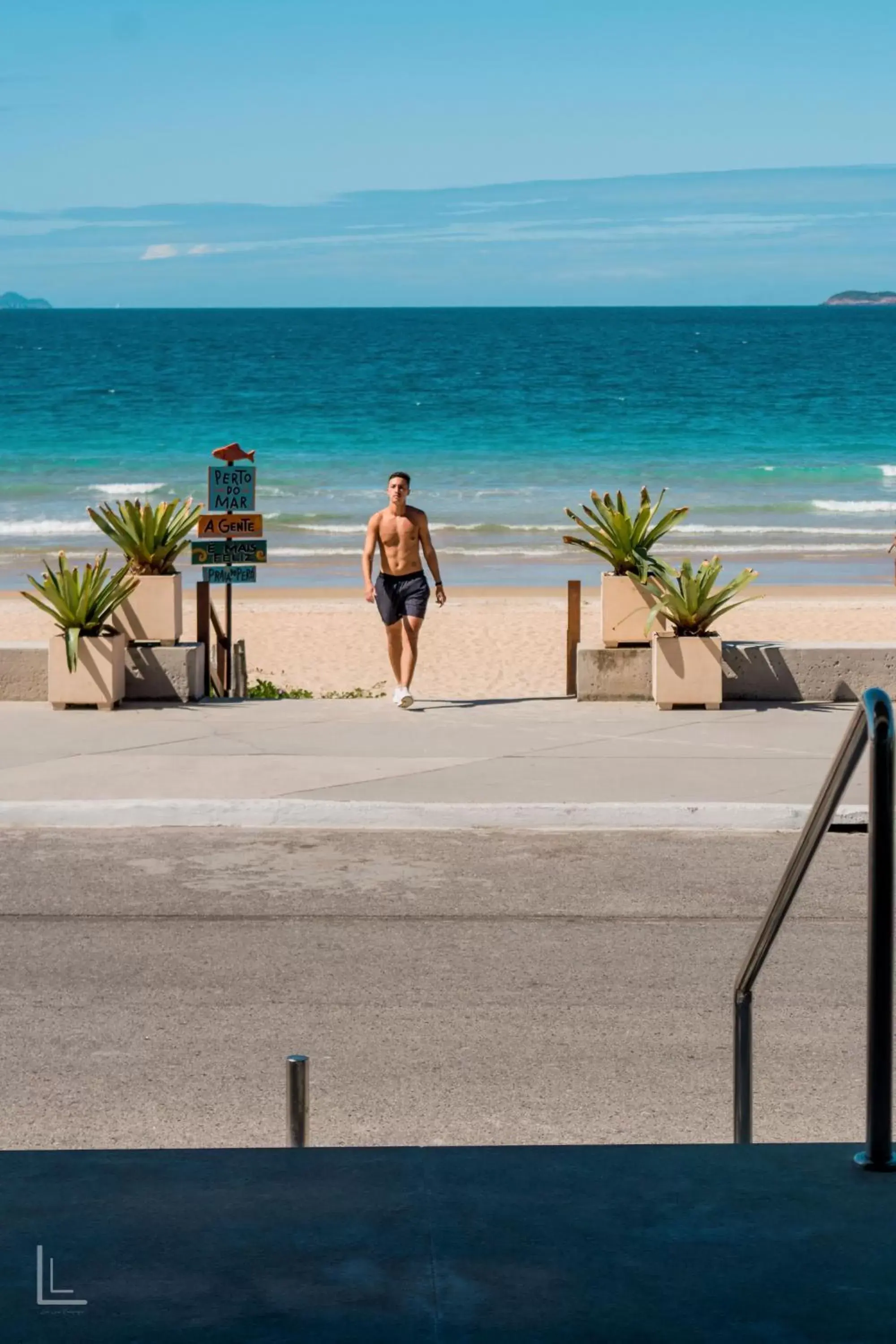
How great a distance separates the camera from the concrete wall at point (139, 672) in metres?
12.9

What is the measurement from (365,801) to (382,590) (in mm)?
3485

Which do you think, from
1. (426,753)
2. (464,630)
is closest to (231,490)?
(426,753)

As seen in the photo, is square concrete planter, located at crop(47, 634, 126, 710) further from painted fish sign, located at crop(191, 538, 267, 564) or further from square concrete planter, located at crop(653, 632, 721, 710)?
square concrete planter, located at crop(653, 632, 721, 710)

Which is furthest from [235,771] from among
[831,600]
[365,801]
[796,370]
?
[796,370]

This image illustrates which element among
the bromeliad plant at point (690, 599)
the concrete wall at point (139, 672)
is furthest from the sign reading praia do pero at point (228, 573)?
the bromeliad plant at point (690, 599)

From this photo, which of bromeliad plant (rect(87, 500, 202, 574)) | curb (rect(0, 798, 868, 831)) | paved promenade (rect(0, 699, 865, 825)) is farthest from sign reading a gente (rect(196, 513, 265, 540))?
curb (rect(0, 798, 868, 831))

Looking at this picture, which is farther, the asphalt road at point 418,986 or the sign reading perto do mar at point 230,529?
the sign reading perto do mar at point 230,529

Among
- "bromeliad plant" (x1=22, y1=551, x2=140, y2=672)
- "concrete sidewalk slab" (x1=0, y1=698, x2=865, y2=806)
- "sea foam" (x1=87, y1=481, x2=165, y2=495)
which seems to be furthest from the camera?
"sea foam" (x1=87, y1=481, x2=165, y2=495)

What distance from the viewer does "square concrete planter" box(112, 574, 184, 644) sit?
13016mm

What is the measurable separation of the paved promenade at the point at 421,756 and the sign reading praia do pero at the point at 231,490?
1.58 meters

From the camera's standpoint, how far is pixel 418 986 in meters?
7.04

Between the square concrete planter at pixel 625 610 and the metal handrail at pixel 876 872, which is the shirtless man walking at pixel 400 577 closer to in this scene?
the square concrete planter at pixel 625 610

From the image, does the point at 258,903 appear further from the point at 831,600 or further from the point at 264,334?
the point at 264,334

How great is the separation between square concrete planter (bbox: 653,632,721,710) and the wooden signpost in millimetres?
3072
